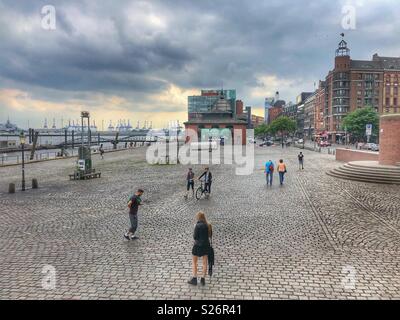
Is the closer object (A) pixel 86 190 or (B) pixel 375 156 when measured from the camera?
(A) pixel 86 190

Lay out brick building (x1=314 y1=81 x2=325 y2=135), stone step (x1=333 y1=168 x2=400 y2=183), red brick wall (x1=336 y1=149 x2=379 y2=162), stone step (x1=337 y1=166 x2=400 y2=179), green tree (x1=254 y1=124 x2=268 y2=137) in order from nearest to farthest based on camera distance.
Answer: stone step (x1=333 y1=168 x2=400 y2=183) → stone step (x1=337 y1=166 x2=400 y2=179) → red brick wall (x1=336 y1=149 x2=379 y2=162) → brick building (x1=314 y1=81 x2=325 y2=135) → green tree (x1=254 y1=124 x2=268 y2=137)

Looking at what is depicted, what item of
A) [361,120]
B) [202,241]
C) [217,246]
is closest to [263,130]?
[361,120]

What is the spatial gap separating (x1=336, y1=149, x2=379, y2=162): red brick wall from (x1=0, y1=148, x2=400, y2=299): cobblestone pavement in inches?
567

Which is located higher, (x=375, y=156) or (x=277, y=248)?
(x=375, y=156)

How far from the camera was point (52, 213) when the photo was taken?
44.2 feet

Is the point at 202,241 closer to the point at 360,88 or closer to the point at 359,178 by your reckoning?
the point at 359,178

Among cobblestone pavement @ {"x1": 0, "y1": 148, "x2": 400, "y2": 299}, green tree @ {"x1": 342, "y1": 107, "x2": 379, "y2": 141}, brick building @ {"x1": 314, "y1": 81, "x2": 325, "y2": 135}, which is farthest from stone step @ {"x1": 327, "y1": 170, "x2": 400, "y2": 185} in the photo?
brick building @ {"x1": 314, "y1": 81, "x2": 325, "y2": 135}

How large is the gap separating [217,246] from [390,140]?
776 inches

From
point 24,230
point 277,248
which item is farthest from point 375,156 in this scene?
point 24,230

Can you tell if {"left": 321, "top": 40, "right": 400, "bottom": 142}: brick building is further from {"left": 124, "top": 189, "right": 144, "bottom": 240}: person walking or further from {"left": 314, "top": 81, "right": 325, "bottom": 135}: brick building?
{"left": 124, "top": 189, "right": 144, "bottom": 240}: person walking

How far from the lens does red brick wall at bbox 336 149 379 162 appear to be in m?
29.9

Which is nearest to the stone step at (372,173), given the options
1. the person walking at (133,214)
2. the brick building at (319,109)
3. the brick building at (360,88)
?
the person walking at (133,214)
